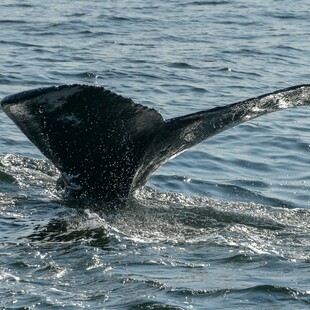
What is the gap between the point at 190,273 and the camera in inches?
268

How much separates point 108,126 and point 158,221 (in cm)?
118

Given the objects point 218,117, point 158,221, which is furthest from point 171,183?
point 218,117

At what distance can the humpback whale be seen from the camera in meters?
6.96

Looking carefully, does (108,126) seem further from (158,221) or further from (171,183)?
(171,183)

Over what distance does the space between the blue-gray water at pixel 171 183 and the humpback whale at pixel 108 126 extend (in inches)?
18.5

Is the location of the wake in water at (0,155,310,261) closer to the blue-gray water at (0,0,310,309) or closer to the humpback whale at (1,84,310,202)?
the blue-gray water at (0,0,310,309)

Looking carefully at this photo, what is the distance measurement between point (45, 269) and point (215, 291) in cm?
109

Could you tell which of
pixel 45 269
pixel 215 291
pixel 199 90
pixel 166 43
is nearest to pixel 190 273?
pixel 215 291

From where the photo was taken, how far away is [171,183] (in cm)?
1025

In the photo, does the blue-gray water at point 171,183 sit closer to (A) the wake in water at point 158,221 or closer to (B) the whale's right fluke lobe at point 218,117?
(A) the wake in water at point 158,221

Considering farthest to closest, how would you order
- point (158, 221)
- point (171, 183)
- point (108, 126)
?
point (171, 183), point (158, 221), point (108, 126)

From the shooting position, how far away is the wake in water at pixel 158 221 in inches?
296

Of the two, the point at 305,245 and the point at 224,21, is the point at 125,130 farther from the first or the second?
the point at 224,21

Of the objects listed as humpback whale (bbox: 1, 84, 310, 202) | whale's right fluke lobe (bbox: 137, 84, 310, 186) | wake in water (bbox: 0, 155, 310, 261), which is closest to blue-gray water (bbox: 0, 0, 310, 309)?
wake in water (bbox: 0, 155, 310, 261)
